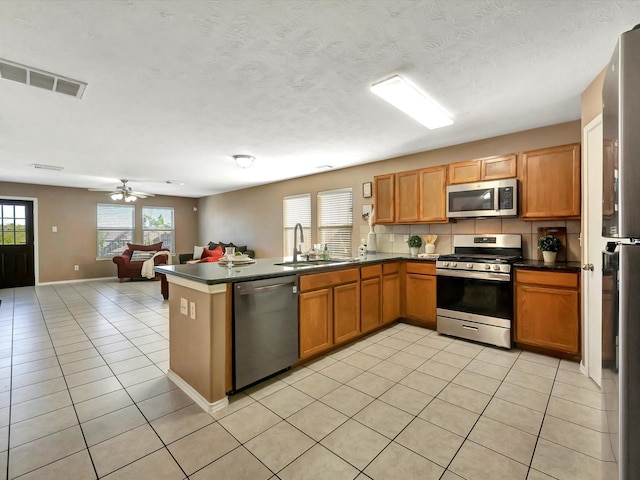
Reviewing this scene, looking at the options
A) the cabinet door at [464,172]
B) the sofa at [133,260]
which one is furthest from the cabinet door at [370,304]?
the sofa at [133,260]

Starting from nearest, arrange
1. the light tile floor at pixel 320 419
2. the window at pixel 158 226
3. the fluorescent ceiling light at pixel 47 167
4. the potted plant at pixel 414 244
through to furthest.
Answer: the light tile floor at pixel 320 419
the potted plant at pixel 414 244
the fluorescent ceiling light at pixel 47 167
the window at pixel 158 226

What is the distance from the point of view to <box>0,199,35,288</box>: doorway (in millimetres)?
6770

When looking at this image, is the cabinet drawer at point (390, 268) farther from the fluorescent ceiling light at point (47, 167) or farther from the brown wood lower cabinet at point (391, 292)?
the fluorescent ceiling light at point (47, 167)

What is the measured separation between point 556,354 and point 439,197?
6.77ft

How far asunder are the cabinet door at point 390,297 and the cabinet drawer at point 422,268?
0.20 meters

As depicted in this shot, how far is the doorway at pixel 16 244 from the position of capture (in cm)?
677

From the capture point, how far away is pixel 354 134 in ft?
11.9

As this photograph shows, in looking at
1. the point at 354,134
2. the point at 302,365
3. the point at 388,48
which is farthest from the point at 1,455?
the point at 354,134

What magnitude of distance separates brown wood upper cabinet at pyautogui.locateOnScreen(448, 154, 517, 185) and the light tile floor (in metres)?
1.92

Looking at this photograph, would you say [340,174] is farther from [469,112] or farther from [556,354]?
[556,354]

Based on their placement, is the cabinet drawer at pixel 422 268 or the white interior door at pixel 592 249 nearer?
the white interior door at pixel 592 249

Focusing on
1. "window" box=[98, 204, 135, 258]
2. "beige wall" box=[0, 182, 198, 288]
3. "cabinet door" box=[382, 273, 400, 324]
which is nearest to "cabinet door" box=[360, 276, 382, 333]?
"cabinet door" box=[382, 273, 400, 324]

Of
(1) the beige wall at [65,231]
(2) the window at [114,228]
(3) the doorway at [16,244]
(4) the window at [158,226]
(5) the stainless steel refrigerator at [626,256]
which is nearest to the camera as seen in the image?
(5) the stainless steel refrigerator at [626,256]

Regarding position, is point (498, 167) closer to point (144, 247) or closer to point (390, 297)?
point (390, 297)
